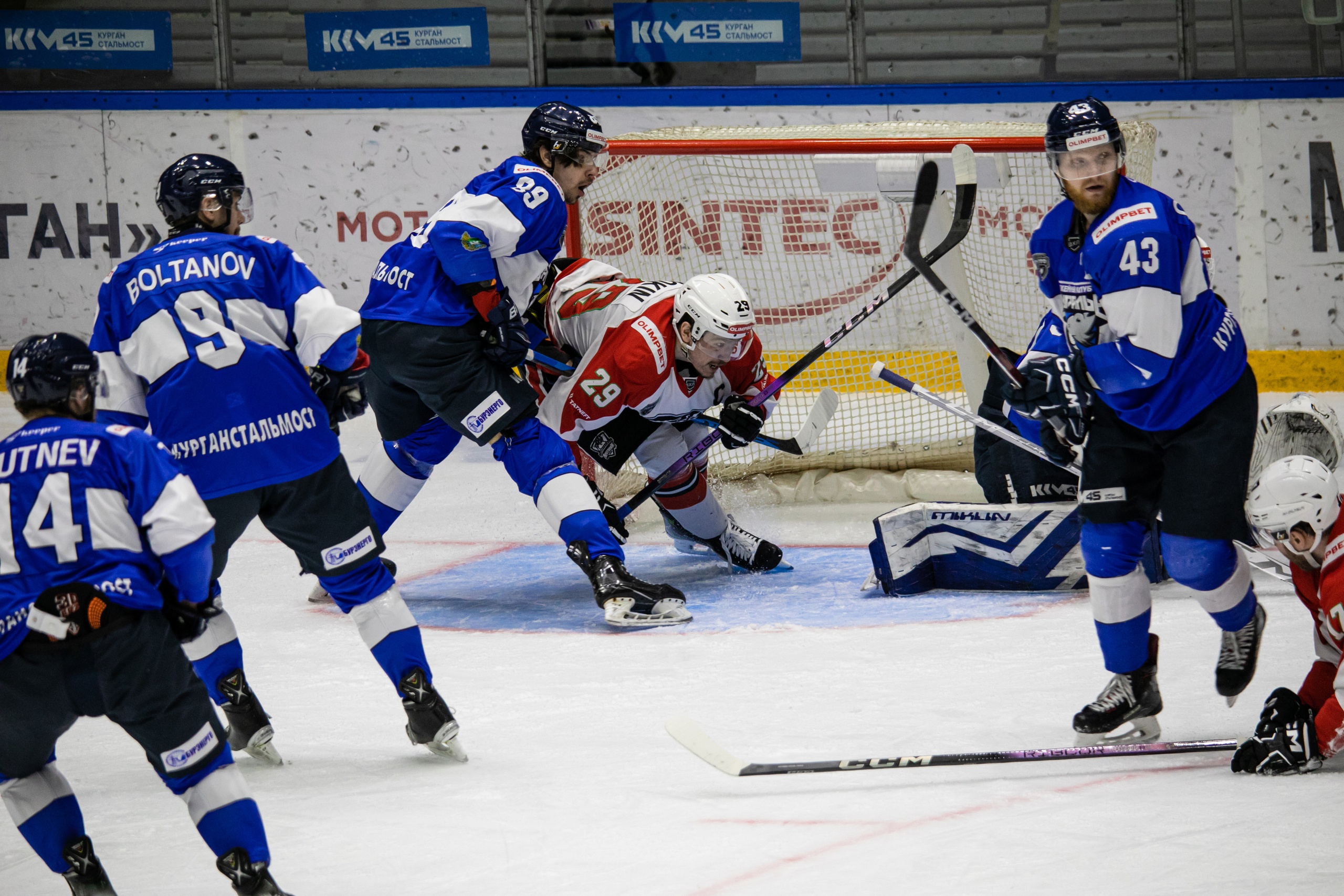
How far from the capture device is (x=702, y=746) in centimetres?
244

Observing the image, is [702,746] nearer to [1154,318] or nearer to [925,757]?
[925,757]

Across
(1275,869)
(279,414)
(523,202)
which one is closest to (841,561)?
(523,202)

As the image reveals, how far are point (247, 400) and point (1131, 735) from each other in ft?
5.60

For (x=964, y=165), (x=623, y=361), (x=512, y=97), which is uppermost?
(x=512, y=97)

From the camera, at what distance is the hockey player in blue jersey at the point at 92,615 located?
1.83 metres

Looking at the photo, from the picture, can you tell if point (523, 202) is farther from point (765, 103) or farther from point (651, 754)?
point (765, 103)

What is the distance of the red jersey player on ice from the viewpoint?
7.44ft

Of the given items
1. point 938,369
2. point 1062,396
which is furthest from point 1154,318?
point 938,369

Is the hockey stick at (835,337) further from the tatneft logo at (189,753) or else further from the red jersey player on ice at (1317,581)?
the tatneft logo at (189,753)

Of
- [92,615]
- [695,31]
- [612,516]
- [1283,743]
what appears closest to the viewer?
[92,615]

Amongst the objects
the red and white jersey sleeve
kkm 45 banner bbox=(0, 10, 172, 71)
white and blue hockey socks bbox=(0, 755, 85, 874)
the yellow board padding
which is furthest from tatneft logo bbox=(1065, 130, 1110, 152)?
kkm 45 banner bbox=(0, 10, 172, 71)

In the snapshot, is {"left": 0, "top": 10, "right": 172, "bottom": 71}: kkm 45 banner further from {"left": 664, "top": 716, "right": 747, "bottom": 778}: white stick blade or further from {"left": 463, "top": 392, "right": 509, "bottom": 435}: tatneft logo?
{"left": 664, "top": 716, "right": 747, "bottom": 778}: white stick blade

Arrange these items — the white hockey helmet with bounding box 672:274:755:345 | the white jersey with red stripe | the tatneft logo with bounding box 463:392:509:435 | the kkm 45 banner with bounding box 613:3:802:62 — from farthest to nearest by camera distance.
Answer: the kkm 45 banner with bounding box 613:3:802:62
the white jersey with red stripe
the white hockey helmet with bounding box 672:274:755:345
the tatneft logo with bounding box 463:392:509:435

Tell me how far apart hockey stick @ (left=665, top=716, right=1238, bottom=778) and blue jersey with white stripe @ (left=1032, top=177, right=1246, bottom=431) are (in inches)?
21.9
